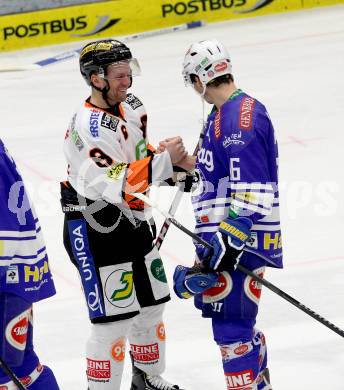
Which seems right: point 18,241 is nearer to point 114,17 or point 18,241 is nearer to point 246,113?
point 246,113

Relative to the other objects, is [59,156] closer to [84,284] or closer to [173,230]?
[173,230]

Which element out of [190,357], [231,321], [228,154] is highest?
[228,154]

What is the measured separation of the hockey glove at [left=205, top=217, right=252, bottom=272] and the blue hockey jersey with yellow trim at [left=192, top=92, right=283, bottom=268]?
0.06 meters

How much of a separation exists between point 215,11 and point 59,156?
5.12 metres

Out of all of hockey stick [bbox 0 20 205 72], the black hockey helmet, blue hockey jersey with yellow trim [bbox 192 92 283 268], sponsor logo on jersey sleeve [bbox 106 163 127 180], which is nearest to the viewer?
blue hockey jersey with yellow trim [bbox 192 92 283 268]

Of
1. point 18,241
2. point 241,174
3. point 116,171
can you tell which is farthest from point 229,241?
point 18,241

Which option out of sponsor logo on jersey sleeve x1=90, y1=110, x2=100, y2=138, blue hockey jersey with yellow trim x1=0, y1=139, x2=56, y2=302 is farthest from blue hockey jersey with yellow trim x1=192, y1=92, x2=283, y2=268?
blue hockey jersey with yellow trim x1=0, y1=139, x2=56, y2=302

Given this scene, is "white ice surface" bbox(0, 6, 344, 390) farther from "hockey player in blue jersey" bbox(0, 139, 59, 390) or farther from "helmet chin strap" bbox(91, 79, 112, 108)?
"helmet chin strap" bbox(91, 79, 112, 108)

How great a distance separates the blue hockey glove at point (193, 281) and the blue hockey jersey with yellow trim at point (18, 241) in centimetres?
64

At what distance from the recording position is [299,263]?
6.75m

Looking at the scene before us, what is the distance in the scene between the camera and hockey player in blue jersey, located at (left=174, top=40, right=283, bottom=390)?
14.4 feet

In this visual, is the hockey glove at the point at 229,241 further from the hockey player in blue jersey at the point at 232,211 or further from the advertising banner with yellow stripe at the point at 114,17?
the advertising banner with yellow stripe at the point at 114,17

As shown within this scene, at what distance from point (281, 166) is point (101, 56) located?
3928 mm

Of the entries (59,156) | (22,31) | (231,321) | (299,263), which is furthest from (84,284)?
(22,31)
